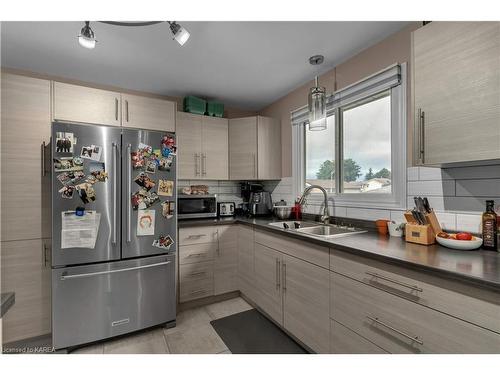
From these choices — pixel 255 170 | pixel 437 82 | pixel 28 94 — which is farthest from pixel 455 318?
pixel 28 94

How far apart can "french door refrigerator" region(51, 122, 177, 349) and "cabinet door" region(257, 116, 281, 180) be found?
3.61 feet

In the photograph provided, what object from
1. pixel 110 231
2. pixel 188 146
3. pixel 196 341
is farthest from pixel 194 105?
pixel 196 341

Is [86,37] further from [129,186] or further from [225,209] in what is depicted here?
[225,209]

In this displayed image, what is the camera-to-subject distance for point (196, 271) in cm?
241

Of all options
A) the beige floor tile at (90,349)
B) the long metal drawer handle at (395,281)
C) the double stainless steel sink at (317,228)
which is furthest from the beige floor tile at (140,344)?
the long metal drawer handle at (395,281)

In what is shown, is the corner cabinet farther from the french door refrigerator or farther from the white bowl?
the white bowl

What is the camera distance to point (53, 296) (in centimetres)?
176

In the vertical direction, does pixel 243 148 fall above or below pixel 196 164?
above

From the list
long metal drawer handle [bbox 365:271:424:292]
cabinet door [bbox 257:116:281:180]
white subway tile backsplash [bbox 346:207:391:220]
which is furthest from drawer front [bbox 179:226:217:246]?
long metal drawer handle [bbox 365:271:424:292]

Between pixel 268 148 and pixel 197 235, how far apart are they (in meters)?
1.32

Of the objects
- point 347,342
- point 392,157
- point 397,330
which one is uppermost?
point 392,157

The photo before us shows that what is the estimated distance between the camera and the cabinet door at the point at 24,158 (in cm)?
182

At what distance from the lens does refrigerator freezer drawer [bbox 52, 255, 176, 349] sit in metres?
1.78
